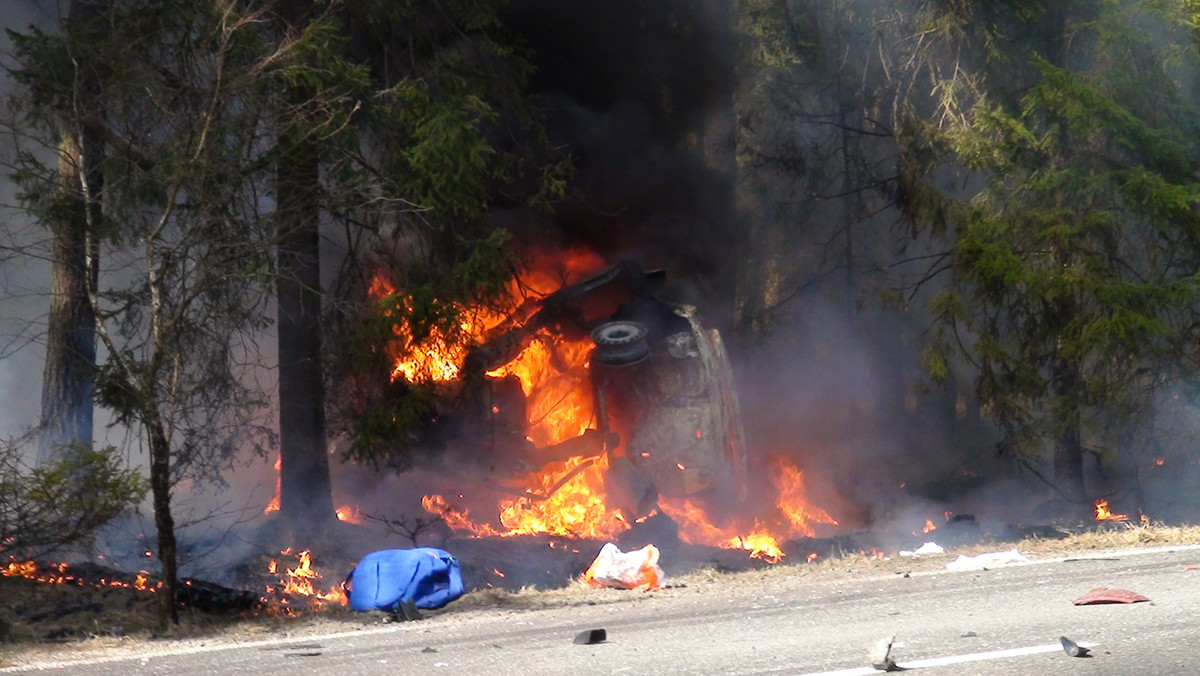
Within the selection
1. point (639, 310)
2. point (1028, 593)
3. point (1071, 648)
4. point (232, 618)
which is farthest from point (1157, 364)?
point (232, 618)

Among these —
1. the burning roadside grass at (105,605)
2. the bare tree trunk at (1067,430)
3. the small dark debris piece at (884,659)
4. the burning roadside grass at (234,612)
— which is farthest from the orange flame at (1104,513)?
the small dark debris piece at (884,659)

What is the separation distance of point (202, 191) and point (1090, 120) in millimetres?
9134

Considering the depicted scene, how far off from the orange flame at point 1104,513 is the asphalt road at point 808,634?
20.3 feet

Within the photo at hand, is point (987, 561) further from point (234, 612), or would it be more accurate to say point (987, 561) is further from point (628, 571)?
point (234, 612)

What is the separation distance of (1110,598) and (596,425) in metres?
9.37

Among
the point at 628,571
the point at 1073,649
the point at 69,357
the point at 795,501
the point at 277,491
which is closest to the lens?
the point at 1073,649

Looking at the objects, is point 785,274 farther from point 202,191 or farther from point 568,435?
point 202,191

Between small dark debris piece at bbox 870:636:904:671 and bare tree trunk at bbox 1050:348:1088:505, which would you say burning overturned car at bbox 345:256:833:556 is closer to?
bare tree trunk at bbox 1050:348:1088:505

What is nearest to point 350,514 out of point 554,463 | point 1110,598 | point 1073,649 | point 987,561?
point 554,463

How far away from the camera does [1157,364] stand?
12805 millimetres

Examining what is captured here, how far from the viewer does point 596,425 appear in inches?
589

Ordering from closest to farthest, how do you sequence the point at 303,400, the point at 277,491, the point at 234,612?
the point at 234,612
the point at 303,400
the point at 277,491

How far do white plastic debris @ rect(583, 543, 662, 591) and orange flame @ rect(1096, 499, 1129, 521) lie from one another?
285 inches

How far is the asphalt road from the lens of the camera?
15.8ft
